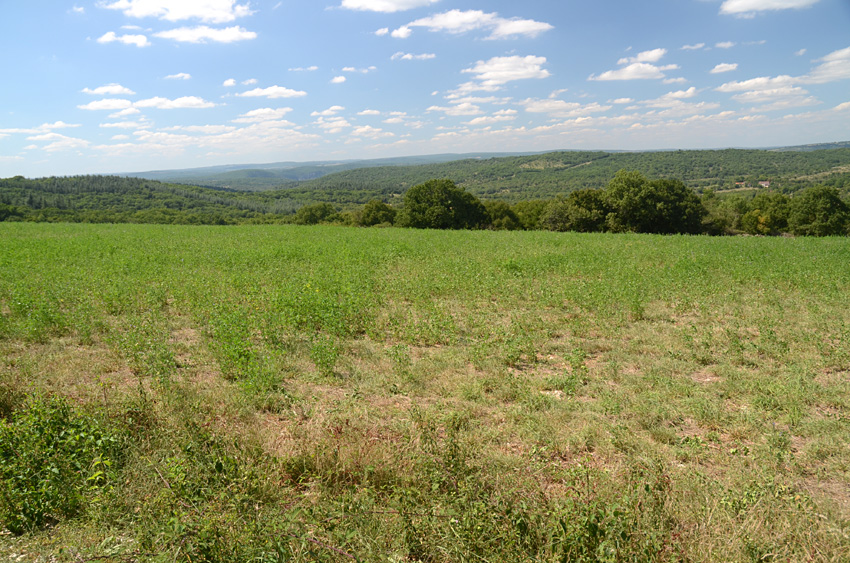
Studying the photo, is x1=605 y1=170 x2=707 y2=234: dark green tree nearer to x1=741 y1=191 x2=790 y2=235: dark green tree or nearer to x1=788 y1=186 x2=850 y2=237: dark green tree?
x1=788 y1=186 x2=850 y2=237: dark green tree

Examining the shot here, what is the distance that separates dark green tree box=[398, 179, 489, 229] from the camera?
48812 millimetres

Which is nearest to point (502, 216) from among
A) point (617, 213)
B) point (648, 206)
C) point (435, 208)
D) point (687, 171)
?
point (435, 208)

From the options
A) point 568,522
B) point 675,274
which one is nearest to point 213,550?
point 568,522

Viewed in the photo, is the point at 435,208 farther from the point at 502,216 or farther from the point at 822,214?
the point at 822,214

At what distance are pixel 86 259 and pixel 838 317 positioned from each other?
23903mm

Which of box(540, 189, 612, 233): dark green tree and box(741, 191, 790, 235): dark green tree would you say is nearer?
box(540, 189, 612, 233): dark green tree

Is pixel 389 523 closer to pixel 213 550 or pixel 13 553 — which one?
pixel 213 550

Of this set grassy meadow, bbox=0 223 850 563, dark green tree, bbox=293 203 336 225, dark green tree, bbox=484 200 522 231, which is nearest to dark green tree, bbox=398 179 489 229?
dark green tree, bbox=484 200 522 231

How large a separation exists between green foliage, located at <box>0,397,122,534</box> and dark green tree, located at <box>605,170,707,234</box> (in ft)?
154

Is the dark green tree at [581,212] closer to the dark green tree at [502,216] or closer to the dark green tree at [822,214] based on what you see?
the dark green tree at [502,216]

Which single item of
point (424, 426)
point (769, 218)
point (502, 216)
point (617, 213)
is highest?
point (502, 216)

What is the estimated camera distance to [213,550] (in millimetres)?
3000

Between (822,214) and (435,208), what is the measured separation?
43.9 m

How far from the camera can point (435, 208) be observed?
4850cm
